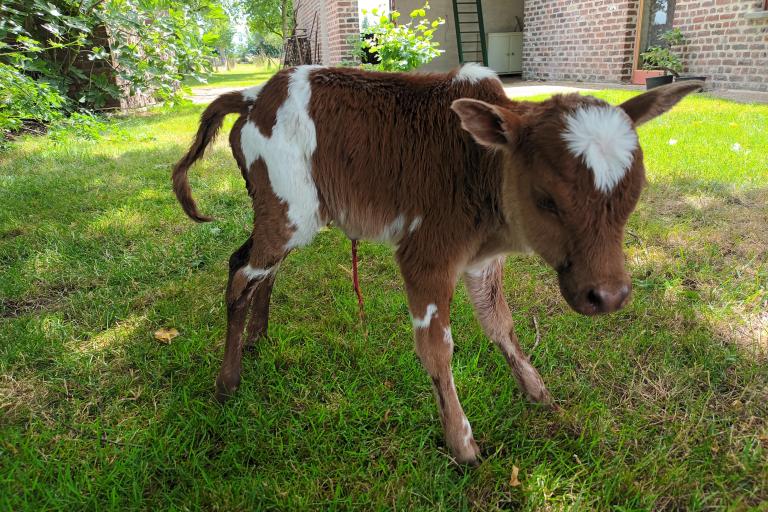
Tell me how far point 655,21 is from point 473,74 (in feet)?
38.3

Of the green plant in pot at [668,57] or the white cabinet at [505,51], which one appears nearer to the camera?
the green plant in pot at [668,57]

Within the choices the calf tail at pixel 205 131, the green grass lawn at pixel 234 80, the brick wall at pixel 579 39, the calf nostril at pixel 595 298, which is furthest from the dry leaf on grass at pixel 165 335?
the brick wall at pixel 579 39

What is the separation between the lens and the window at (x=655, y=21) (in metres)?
10.7

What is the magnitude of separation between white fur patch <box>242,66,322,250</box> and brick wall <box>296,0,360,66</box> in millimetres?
9771

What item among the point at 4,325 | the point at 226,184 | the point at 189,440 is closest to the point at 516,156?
the point at 189,440

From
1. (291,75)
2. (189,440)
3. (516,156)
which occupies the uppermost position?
(291,75)

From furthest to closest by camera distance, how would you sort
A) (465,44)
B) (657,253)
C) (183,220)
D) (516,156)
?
1. (465,44)
2. (183,220)
3. (657,253)
4. (516,156)

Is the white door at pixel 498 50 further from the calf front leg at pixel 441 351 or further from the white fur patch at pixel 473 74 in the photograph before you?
the calf front leg at pixel 441 351

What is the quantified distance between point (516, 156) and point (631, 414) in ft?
4.46

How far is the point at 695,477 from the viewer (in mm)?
1866

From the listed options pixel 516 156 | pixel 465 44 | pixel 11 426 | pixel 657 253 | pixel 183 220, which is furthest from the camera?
pixel 465 44

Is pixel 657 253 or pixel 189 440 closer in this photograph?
pixel 189 440

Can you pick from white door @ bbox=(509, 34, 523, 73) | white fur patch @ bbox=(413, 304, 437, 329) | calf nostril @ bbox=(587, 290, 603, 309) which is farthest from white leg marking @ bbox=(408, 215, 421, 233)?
white door @ bbox=(509, 34, 523, 73)

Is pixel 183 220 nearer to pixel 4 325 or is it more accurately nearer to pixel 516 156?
pixel 4 325
